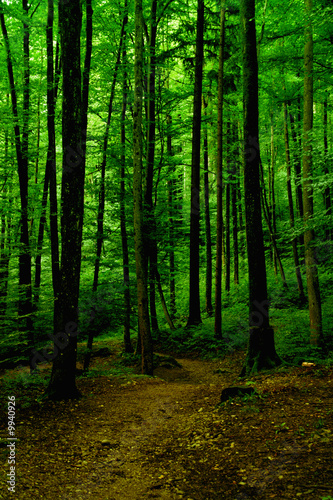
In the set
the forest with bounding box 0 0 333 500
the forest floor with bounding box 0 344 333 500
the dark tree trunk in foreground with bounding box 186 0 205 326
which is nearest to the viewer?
the forest floor with bounding box 0 344 333 500

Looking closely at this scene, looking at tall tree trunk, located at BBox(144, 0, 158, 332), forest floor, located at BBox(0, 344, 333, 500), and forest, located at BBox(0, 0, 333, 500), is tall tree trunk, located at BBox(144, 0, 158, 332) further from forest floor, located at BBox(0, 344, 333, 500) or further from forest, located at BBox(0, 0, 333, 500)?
forest floor, located at BBox(0, 344, 333, 500)

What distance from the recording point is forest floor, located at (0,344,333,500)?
11.8 ft

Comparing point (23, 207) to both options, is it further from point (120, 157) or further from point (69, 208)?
point (69, 208)

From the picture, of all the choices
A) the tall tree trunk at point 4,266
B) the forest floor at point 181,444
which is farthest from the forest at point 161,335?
the tall tree trunk at point 4,266

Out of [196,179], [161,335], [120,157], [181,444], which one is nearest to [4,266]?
[120,157]

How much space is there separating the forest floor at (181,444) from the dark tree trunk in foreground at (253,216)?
1.85 feet

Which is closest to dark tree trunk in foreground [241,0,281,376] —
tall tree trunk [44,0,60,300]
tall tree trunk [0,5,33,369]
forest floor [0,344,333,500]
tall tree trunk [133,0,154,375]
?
forest floor [0,344,333,500]

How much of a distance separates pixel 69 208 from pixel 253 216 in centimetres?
409

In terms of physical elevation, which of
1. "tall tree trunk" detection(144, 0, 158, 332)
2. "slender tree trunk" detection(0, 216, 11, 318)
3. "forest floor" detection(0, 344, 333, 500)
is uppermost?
"tall tree trunk" detection(144, 0, 158, 332)

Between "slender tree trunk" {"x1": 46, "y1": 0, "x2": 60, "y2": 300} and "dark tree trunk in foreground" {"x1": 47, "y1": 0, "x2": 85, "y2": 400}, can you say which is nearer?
"dark tree trunk in foreground" {"x1": 47, "y1": 0, "x2": 85, "y2": 400}

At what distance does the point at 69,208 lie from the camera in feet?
22.4

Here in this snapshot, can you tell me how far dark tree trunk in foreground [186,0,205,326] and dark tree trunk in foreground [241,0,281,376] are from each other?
5.88 meters

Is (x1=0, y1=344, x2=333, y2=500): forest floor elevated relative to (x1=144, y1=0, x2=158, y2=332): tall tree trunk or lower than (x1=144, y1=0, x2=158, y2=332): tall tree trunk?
lower

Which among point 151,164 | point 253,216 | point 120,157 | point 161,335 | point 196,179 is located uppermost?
point 120,157
